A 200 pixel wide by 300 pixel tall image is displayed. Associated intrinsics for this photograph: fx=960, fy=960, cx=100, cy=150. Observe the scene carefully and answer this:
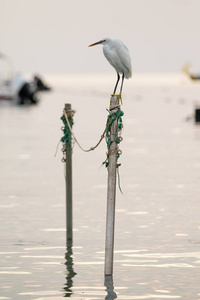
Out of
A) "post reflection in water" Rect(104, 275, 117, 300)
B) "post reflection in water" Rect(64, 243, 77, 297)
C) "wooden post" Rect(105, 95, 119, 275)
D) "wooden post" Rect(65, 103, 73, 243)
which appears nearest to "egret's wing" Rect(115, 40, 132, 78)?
"wooden post" Rect(65, 103, 73, 243)

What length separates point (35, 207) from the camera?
1576 centimetres

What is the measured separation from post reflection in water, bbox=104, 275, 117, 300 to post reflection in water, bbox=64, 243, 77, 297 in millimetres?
373

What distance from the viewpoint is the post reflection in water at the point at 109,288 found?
947 cm

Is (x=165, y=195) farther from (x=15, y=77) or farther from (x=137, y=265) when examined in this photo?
(x=15, y=77)

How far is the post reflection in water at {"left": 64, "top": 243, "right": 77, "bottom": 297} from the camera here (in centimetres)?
978

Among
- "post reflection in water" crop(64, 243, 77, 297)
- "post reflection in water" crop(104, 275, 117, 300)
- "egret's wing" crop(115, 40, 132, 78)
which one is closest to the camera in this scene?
"post reflection in water" crop(104, 275, 117, 300)

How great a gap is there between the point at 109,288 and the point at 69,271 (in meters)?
0.97

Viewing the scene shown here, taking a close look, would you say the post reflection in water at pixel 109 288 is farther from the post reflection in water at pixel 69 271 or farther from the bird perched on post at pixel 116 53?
the bird perched on post at pixel 116 53

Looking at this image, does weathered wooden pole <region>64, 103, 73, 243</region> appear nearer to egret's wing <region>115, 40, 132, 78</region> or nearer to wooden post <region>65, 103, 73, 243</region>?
wooden post <region>65, 103, 73, 243</region>

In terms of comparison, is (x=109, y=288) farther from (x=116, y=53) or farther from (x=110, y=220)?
(x=116, y=53)

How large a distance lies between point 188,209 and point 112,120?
524 cm

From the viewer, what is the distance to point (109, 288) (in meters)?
9.85

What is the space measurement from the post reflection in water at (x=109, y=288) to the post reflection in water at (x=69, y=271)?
1.23ft

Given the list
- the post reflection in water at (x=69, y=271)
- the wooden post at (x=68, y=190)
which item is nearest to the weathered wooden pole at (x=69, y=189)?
the wooden post at (x=68, y=190)
